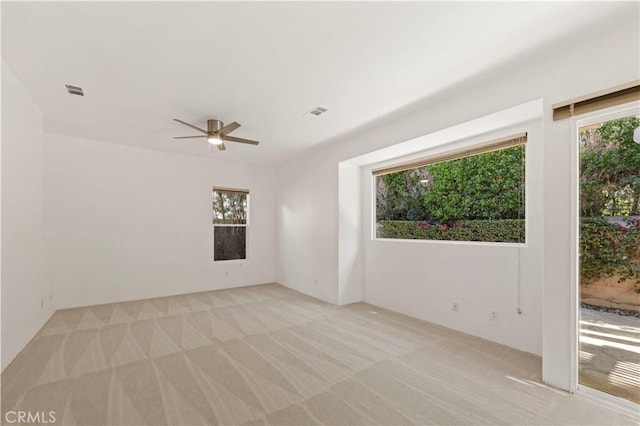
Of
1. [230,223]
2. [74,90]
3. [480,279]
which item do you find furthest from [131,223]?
[480,279]

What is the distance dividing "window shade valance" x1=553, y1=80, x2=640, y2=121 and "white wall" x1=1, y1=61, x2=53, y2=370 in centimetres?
468

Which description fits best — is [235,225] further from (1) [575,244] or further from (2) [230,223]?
(1) [575,244]

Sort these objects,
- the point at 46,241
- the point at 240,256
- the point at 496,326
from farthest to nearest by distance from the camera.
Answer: the point at 240,256 → the point at 46,241 → the point at 496,326

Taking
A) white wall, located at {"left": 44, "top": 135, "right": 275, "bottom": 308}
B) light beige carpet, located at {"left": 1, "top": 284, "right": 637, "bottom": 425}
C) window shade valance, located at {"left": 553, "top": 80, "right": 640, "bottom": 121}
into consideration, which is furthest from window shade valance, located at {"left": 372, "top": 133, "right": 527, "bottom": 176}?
white wall, located at {"left": 44, "top": 135, "right": 275, "bottom": 308}

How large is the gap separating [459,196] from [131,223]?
5372mm

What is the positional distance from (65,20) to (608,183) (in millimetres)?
4197

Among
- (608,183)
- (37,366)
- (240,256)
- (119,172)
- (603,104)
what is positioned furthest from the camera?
(240,256)

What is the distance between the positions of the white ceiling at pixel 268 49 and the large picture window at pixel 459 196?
3.89 ft

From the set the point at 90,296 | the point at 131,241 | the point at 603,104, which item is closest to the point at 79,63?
the point at 131,241

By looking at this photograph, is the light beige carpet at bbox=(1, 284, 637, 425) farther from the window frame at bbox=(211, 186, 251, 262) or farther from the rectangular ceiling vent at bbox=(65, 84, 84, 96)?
the rectangular ceiling vent at bbox=(65, 84, 84, 96)

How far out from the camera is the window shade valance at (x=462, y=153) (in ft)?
10.2

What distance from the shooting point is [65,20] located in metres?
1.91

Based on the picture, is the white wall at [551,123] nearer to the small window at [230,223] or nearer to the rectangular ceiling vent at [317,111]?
the rectangular ceiling vent at [317,111]

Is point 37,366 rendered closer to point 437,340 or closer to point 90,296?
point 90,296
